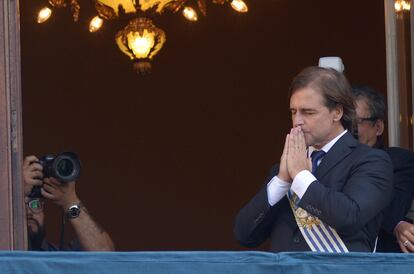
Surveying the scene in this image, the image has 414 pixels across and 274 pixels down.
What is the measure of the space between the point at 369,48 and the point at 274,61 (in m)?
0.79

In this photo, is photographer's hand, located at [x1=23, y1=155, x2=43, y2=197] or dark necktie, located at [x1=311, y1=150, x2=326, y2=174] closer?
dark necktie, located at [x1=311, y1=150, x2=326, y2=174]

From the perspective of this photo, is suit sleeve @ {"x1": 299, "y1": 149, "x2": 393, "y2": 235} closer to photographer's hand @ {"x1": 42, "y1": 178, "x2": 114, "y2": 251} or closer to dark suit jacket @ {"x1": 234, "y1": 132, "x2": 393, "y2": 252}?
dark suit jacket @ {"x1": 234, "y1": 132, "x2": 393, "y2": 252}

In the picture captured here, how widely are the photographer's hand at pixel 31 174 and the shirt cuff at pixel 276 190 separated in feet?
3.28

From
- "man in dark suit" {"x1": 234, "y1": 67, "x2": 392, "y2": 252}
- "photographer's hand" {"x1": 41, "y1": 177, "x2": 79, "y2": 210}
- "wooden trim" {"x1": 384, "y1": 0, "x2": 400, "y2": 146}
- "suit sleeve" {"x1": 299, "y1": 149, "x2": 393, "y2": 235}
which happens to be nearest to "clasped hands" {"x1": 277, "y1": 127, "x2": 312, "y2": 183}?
"man in dark suit" {"x1": 234, "y1": 67, "x2": 392, "y2": 252}

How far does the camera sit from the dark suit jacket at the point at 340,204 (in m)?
3.66

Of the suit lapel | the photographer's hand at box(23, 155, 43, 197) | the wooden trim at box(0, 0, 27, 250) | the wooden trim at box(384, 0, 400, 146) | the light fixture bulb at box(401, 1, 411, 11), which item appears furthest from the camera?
the wooden trim at box(384, 0, 400, 146)

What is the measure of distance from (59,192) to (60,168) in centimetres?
14

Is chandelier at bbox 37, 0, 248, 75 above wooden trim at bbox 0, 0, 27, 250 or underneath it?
above

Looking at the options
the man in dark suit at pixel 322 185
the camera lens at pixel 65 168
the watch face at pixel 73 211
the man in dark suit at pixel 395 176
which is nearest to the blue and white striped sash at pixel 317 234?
the man in dark suit at pixel 322 185

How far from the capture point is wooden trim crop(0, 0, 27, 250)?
4.01 meters

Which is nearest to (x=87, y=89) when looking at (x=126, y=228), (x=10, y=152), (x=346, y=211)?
(x=126, y=228)

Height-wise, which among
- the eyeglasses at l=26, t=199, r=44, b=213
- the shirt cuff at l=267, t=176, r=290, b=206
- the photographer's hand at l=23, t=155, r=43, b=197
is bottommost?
the eyeglasses at l=26, t=199, r=44, b=213

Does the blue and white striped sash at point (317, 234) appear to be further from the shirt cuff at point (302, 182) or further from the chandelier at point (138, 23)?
the chandelier at point (138, 23)

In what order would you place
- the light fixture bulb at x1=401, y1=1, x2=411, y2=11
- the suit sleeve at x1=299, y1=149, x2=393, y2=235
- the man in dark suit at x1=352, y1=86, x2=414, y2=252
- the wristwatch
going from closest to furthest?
the suit sleeve at x1=299, y1=149, x2=393, y2=235, the man in dark suit at x1=352, y1=86, x2=414, y2=252, the wristwatch, the light fixture bulb at x1=401, y1=1, x2=411, y2=11
